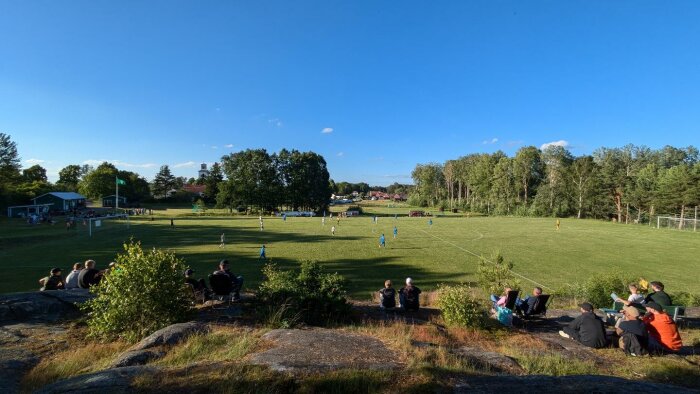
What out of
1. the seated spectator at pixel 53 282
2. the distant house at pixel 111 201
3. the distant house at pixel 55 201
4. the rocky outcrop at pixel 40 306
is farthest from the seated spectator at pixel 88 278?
the distant house at pixel 111 201

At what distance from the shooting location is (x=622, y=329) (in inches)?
272

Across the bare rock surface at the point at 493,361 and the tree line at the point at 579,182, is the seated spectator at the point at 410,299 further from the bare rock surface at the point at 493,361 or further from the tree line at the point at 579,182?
the tree line at the point at 579,182

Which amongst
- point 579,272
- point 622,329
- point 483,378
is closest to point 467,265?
point 579,272

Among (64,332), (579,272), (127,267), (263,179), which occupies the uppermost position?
(263,179)

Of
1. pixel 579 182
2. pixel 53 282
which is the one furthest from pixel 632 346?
pixel 579 182

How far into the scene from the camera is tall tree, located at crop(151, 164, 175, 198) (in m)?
108

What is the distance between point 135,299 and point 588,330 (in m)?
8.66

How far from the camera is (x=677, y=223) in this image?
2055 inches

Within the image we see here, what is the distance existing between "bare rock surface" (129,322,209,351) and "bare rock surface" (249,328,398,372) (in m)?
1.28

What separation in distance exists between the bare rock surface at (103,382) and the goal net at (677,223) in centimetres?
6455

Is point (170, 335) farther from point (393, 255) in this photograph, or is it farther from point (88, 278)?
point (393, 255)

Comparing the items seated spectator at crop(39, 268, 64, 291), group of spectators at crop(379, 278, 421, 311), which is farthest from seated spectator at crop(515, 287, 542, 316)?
seated spectator at crop(39, 268, 64, 291)

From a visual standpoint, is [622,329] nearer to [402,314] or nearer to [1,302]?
[402,314]

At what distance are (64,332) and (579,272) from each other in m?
24.0
